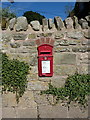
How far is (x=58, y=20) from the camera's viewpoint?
286 centimetres

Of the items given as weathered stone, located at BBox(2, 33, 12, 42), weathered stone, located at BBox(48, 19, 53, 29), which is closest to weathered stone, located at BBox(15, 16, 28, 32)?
weathered stone, located at BBox(2, 33, 12, 42)

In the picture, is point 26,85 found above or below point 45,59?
below

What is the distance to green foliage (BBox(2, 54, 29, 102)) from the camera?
2.82 meters

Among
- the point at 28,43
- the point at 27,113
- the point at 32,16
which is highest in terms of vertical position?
the point at 32,16

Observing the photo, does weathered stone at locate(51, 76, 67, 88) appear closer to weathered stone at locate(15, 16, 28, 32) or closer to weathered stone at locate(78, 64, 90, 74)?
weathered stone at locate(78, 64, 90, 74)

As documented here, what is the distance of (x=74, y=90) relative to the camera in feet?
9.21

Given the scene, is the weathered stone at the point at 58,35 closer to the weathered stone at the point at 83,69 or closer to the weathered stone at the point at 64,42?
the weathered stone at the point at 64,42

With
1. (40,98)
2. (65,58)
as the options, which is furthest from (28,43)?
(40,98)

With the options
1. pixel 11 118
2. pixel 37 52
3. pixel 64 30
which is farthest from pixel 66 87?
pixel 11 118

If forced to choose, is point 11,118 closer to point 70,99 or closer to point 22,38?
point 70,99

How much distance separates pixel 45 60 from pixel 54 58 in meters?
0.18

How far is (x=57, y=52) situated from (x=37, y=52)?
1.20 ft

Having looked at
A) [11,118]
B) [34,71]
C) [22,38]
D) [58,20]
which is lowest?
[11,118]

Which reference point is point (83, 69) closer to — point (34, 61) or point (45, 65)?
point (45, 65)
